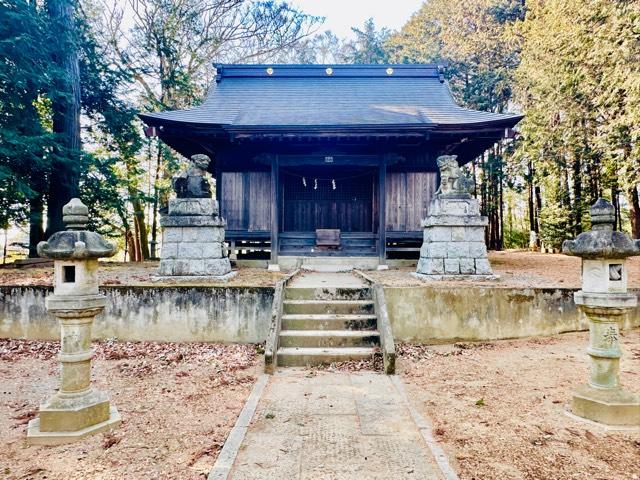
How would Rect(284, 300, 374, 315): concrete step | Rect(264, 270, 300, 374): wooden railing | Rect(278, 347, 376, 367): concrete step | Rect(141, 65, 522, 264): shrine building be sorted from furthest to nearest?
Rect(141, 65, 522, 264): shrine building → Rect(284, 300, 374, 315): concrete step → Rect(278, 347, 376, 367): concrete step → Rect(264, 270, 300, 374): wooden railing

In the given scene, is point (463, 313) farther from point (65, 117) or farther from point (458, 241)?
point (65, 117)

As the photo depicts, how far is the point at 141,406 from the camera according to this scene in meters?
4.07

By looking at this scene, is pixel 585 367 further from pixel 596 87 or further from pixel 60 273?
pixel 596 87

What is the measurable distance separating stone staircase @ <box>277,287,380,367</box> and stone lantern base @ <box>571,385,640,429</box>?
2434mm

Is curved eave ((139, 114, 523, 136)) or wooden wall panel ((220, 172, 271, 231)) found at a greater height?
curved eave ((139, 114, 523, 136))

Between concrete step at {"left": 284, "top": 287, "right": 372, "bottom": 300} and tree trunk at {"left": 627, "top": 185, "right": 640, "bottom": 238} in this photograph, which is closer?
concrete step at {"left": 284, "top": 287, "right": 372, "bottom": 300}

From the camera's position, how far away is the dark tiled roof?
10172 mm

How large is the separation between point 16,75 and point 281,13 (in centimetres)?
1243

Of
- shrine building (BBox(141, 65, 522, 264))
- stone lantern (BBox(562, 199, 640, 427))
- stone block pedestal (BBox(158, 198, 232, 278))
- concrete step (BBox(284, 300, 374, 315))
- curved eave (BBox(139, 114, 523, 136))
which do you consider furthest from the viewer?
shrine building (BBox(141, 65, 522, 264))

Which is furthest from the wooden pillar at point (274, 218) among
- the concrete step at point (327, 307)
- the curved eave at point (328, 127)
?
the concrete step at point (327, 307)

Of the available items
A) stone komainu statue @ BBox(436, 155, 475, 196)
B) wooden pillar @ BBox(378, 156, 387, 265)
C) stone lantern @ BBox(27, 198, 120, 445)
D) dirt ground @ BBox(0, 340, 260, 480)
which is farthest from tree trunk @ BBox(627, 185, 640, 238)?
stone lantern @ BBox(27, 198, 120, 445)

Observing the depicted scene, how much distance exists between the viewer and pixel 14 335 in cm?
644

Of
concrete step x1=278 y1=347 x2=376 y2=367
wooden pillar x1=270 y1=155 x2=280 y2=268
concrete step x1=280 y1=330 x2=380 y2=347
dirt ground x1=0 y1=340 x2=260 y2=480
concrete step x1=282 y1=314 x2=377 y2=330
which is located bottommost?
dirt ground x1=0 y1=340 x2=260 y2=480

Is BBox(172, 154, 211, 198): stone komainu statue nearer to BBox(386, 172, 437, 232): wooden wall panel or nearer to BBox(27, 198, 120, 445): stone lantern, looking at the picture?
BBox(27, 198, 120, 445): stone lantern
